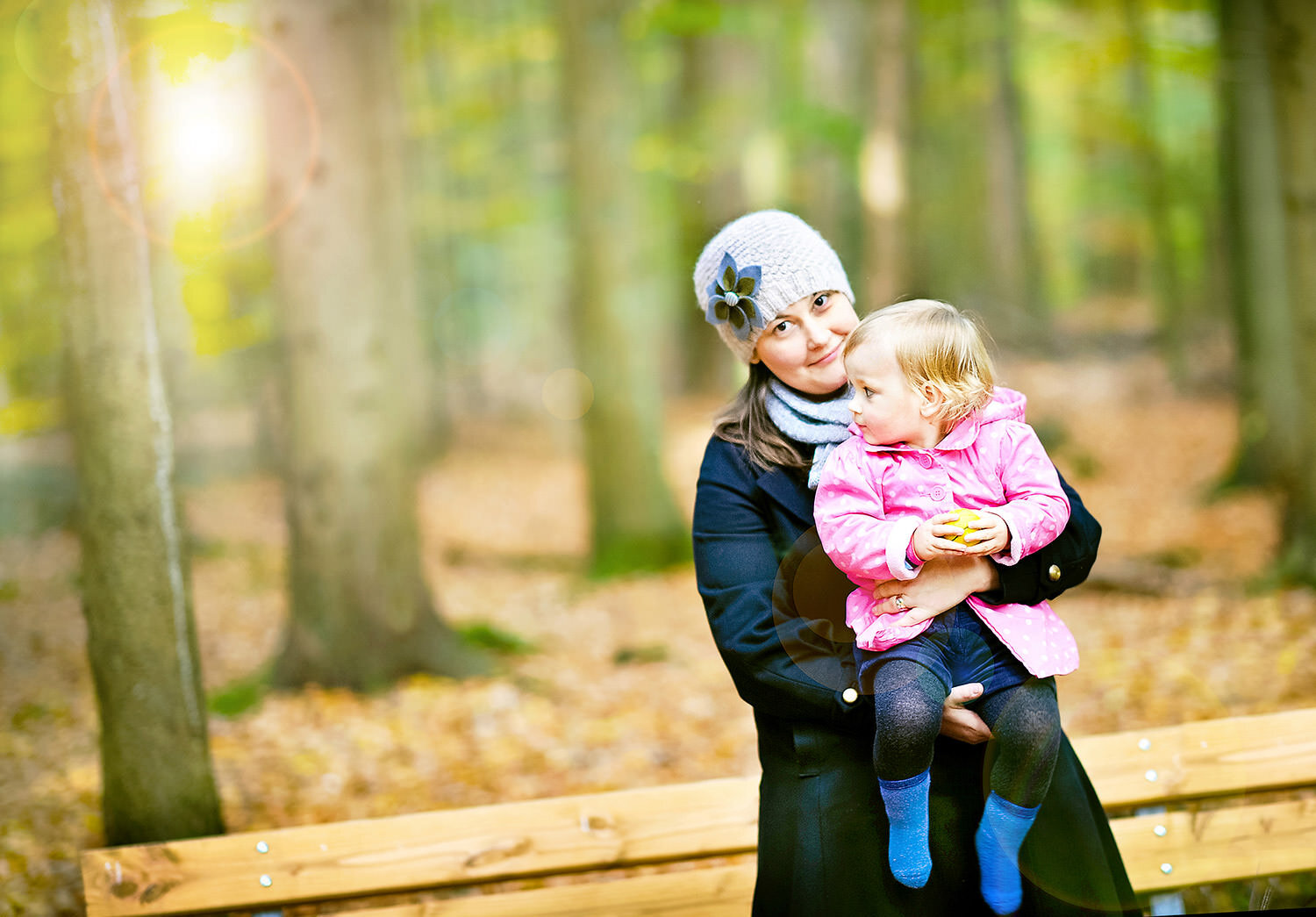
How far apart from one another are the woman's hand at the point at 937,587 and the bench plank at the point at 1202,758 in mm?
1317

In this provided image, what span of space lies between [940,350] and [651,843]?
5.82ft

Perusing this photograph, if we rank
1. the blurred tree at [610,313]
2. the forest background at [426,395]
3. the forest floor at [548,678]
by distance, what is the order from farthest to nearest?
the blurred tree at [610,313], the forest floor at [548,678], the forest background at [426,395]

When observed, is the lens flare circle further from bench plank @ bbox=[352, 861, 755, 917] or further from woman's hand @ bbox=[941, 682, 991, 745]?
woman's hand @ bbox=[941, 682, 991, 745]

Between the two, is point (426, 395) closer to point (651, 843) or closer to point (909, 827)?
point (651, 843)

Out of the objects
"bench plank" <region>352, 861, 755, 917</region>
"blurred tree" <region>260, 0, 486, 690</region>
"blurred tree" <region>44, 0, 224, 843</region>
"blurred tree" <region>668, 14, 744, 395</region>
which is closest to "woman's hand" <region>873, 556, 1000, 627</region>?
"bench plank" <region>352, 861, 755, 917</region>

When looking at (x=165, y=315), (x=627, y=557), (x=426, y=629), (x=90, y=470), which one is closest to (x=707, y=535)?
(x=90, y=470)

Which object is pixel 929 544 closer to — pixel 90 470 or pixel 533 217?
pixel 90 470

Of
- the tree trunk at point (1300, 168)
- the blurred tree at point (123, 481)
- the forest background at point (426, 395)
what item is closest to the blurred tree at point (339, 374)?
the forest background at point (426, 395)

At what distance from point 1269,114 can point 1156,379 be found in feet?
24.1

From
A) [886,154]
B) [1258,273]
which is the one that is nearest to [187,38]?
[886,154]

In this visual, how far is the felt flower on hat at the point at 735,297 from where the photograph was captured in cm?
221

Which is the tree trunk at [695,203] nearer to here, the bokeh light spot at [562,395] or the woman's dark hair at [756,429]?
the bokeh light spot at [562,395]

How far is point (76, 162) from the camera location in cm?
344

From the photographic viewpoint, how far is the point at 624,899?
9.91ft
